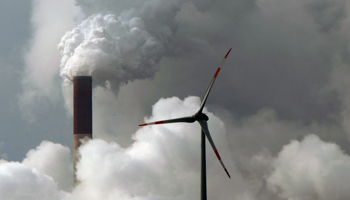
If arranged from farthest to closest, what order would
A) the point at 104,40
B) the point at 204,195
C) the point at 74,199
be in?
the point at 104,40
the point at 74,199
the point at 204,195

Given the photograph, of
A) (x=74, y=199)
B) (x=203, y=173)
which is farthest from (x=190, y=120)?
(x=74, y=199)

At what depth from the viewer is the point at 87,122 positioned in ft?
352

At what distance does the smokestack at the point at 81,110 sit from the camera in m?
107

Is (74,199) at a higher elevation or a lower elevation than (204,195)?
higher

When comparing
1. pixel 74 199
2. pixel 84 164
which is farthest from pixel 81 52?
pixel 74 199

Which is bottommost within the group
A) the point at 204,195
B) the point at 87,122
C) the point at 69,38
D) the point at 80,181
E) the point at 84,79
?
the point at 204,195

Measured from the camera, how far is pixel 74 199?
97062 mm

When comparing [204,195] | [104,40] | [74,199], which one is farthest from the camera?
[104,40]

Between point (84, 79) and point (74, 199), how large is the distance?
24270mm

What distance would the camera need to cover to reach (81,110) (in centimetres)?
10756

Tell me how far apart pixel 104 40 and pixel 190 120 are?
46.3 metres

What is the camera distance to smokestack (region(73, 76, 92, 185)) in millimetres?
107000

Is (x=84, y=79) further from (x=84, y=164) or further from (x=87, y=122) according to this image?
(x=84, y=164)

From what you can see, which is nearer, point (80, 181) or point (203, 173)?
point (203, 173)
